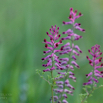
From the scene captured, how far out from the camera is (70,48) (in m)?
2.01

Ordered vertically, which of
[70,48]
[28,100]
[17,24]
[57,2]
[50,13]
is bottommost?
[28,100]

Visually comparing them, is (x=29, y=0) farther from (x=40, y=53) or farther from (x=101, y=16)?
(x=101, y=16)

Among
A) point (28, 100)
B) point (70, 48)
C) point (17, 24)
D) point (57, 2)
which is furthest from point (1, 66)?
point (57, 2)

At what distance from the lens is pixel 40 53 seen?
4.57 m

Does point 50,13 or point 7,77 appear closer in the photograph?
point 7,77

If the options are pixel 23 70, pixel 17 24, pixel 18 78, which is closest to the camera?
pixel 18 78

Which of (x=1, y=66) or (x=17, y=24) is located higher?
(x=17, y=24)

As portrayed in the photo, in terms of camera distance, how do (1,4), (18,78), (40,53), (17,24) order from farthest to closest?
(1,4) < (17,24) < (40,53) < (18,78)

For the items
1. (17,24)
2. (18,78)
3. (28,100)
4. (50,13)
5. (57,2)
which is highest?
(57,2)

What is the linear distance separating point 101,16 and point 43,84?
357 centimetres

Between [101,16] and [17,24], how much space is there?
1854mm

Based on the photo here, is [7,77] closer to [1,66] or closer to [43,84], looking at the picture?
[1,66]

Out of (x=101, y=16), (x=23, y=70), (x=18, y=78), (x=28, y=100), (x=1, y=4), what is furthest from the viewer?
(x=1, y=4)

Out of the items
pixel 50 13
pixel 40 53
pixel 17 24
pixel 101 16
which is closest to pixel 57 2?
pixel 50 13
